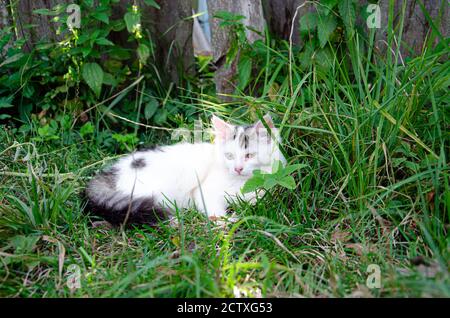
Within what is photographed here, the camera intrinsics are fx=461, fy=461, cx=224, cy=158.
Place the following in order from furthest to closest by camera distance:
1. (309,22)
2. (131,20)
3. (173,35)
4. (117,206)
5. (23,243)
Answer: (173,35) → (131,20) → (309,22) → (117,206) → (23,243)

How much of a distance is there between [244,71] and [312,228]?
1.42 m

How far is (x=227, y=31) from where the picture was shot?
11.2 ft

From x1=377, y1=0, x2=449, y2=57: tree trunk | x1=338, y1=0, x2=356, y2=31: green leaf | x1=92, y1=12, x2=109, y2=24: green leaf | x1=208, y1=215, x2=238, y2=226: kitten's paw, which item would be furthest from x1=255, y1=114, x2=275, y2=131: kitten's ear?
x1=92, y1=12, x2=109, y2=24: green leaf

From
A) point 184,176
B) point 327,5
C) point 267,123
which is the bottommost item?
point 184,176

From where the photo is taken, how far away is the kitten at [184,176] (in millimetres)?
2486

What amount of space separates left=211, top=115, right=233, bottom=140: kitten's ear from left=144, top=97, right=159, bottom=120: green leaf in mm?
985

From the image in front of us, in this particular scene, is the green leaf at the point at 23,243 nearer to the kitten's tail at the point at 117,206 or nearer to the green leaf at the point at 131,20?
the kitten's tail at the point at 117,206

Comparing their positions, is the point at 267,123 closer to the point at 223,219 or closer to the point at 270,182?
the point at 270,182

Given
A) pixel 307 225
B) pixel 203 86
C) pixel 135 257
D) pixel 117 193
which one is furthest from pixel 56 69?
pixel 307 225

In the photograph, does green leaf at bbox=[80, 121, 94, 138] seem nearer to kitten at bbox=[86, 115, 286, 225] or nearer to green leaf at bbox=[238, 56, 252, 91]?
kitten at bbox=[86, 115, 286, 225]

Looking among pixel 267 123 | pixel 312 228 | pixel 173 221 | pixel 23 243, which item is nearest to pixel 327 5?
pixel 267 123

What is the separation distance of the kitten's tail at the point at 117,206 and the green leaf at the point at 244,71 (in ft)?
3.68

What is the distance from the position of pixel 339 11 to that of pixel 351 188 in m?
1.21
